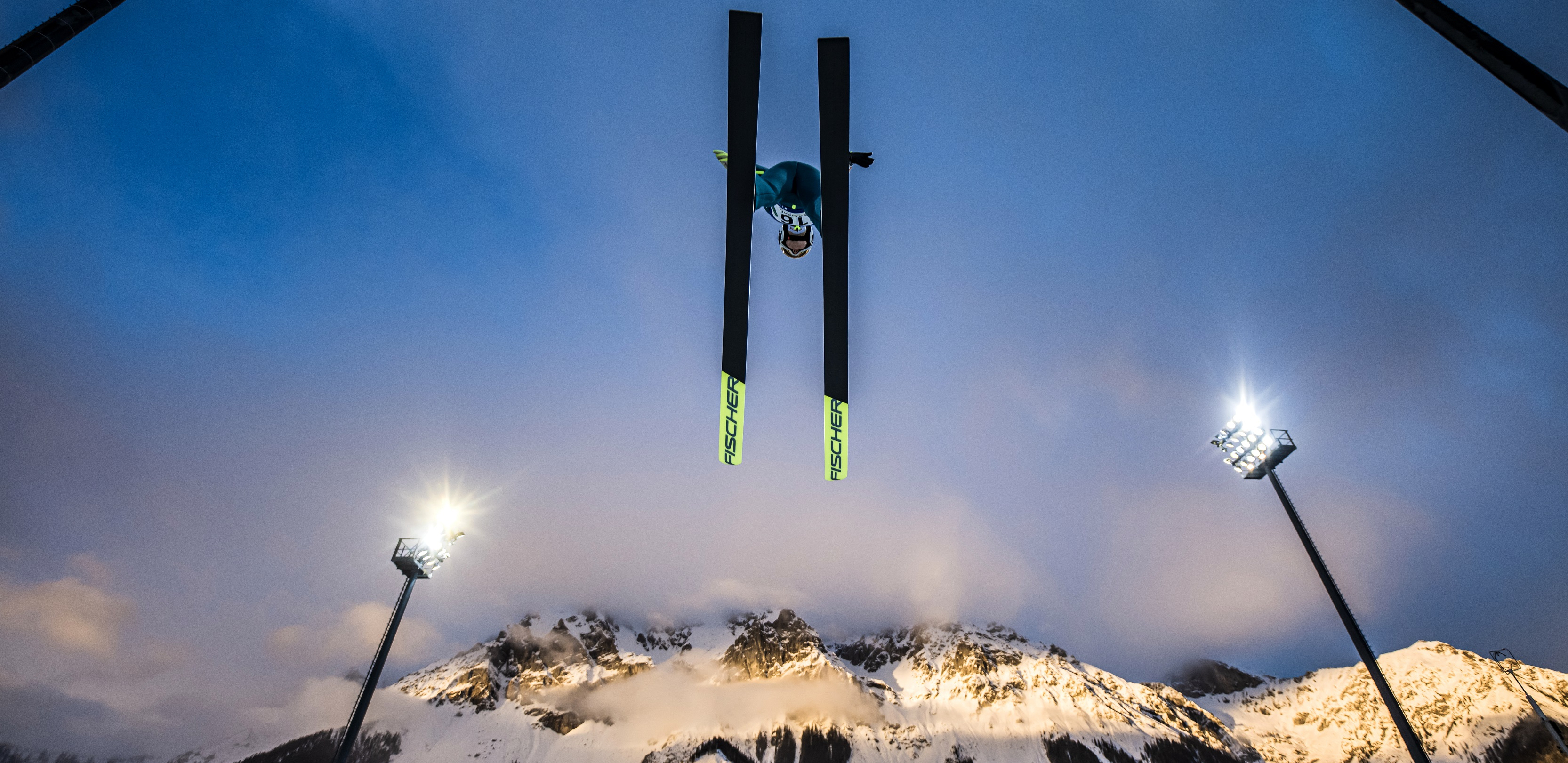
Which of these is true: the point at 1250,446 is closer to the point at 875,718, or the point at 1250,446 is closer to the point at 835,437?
the point at 835,437

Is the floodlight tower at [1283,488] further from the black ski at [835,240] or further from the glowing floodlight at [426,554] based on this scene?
the glowing floodlight at [426,554]

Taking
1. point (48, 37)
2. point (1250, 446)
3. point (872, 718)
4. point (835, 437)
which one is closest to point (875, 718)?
point (872, 718)

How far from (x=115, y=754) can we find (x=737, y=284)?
21566 centimetres

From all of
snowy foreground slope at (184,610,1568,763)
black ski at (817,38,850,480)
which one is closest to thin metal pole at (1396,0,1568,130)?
black ski at (817,38,850,480)

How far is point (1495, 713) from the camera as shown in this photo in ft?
503

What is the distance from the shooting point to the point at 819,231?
8.70m

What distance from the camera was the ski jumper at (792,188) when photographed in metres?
→ 8.10

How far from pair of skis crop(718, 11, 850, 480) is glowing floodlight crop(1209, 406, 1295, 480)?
10.3 meters

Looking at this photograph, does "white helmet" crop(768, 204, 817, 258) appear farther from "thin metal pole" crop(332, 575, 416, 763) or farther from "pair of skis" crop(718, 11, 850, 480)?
"thin metal pole" crop(332, 575, 416, 763)

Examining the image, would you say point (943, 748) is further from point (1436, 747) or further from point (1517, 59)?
point (1517, 59)

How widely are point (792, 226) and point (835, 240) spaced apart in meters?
0.71

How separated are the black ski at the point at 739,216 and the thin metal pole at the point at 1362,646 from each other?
10.2 metres

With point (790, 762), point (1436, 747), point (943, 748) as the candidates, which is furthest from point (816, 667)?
point (1436, 747)

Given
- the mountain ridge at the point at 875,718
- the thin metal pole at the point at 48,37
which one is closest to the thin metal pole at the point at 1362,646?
the thin metal pole at the point at 48,37
